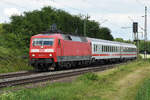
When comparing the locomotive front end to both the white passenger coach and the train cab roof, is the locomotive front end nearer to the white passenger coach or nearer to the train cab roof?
the train cab roof

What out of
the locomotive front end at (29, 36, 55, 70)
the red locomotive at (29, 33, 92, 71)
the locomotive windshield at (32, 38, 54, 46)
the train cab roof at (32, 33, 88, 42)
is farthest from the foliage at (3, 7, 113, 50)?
the locomotive front end at (29, 36, 55, 70)

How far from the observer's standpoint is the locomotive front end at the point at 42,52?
876 inches

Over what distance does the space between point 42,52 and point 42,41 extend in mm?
1041

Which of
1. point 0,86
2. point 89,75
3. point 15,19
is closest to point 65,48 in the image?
point 89,75

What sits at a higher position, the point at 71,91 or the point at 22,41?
the point at 22,41

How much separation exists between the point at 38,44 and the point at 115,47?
729 inches

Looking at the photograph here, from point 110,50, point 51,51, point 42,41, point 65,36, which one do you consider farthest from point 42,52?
point 110,50

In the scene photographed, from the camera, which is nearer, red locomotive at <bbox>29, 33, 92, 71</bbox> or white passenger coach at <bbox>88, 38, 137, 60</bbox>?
red locomotive at <bbox>29, 33, 92, 71</bbox>

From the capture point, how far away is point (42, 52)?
22.5 m

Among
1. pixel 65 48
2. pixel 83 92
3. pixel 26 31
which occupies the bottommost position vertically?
pixel 83 92

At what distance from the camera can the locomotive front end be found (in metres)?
22.2

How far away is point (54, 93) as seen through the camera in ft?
34.8

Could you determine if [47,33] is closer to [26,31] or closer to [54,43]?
[54,43]

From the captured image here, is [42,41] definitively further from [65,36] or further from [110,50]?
[110,50]
